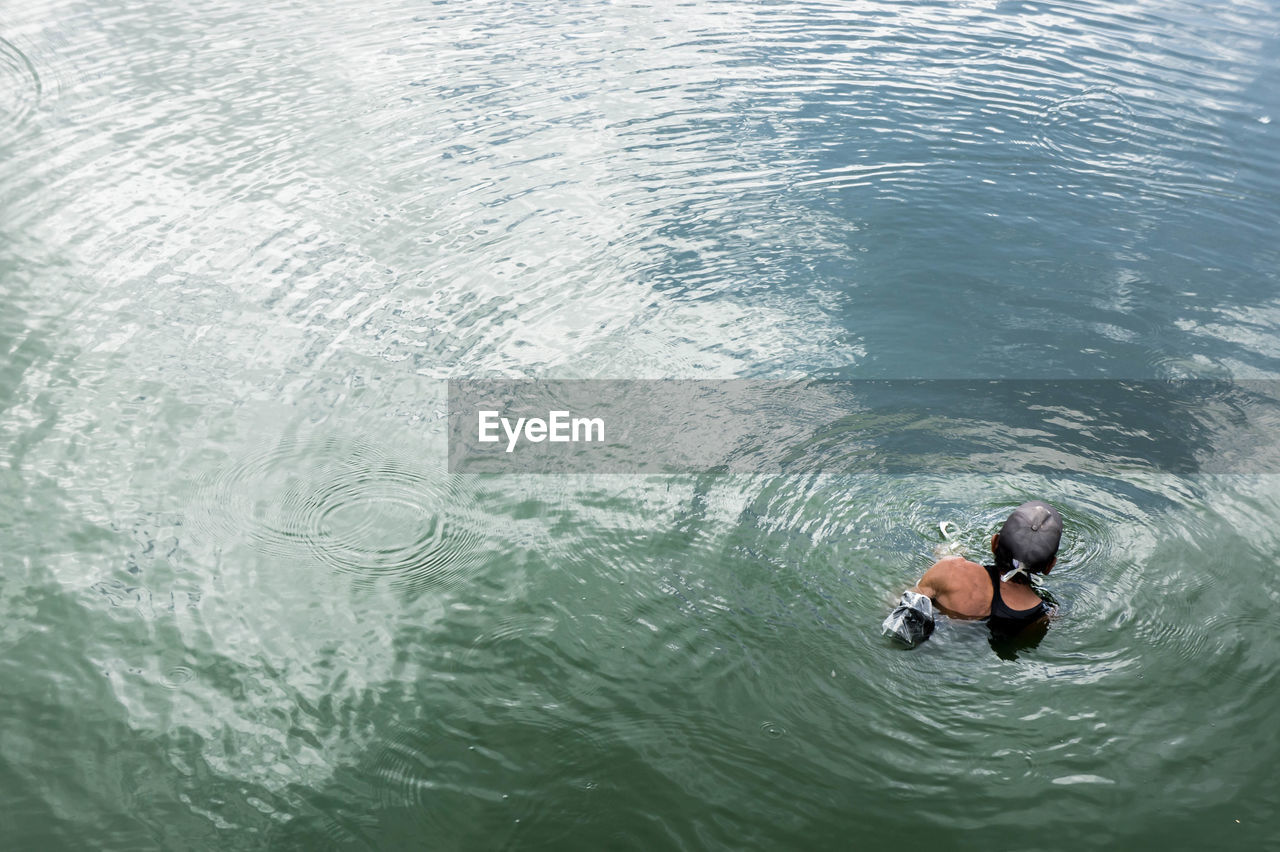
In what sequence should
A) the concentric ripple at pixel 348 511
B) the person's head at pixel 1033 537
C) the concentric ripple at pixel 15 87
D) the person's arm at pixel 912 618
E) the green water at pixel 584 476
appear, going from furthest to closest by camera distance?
the concentric ripple at pixel 15 87, the concentric ripple at pixel 348 511, the person's arm at pixel 912 618, the person's head at pixel 1033 537, the green water at pixel 584 476

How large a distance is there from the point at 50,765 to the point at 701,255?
4964 millimetres

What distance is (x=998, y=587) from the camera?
13.9 feet

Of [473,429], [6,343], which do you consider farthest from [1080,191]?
[6,343]

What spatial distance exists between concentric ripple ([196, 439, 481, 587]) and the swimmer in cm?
207

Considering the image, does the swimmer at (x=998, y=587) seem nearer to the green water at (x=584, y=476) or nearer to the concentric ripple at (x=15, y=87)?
the green water at (x=584, y=476)

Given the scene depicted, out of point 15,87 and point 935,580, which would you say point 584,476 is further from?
point 15,87

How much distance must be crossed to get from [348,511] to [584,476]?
122 cm

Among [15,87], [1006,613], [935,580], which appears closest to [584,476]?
[935,580]

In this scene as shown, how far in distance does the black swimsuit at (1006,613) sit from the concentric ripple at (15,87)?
873cm

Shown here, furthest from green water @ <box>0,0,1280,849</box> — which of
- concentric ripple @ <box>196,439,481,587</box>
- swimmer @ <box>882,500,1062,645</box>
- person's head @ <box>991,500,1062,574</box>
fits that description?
person's head @ <box>991,500,1062,574</box>

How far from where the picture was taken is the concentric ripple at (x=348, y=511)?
4824 mm

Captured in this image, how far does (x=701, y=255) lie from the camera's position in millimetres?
7160

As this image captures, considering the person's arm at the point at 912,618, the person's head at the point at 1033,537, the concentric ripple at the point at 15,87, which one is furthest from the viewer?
the concentric ripple at the point at 15,87

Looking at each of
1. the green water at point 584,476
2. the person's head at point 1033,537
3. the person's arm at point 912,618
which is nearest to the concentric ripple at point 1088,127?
the green water at point 584,476
